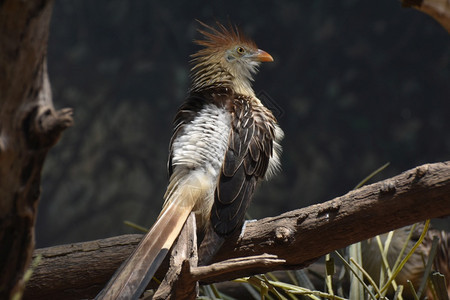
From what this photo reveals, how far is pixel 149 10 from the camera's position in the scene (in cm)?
463

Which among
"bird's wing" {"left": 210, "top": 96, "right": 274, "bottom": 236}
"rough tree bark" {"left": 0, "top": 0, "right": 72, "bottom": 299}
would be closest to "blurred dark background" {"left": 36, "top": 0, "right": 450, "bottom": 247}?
"bird's wing" {"left": 210, "top": 96, "right": 274, "bottom": 236}

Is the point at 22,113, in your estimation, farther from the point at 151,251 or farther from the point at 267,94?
the point at 267,94

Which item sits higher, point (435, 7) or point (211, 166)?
point (211, 166)

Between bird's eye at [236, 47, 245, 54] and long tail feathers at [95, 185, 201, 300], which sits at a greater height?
bird's eye at [236, 47, 245, 54]

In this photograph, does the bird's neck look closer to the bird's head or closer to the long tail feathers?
the bird's head

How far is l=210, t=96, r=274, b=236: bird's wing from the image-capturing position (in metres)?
1.94

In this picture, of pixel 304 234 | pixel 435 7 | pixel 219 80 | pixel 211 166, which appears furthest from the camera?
pixel 219 80

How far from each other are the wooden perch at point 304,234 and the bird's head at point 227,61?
3.01 feet

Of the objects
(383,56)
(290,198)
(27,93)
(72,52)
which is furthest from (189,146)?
(72,52)

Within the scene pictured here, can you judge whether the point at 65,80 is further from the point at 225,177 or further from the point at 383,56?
the point at 225,177

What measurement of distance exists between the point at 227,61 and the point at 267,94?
1.42 metres

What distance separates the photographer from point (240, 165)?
82.0 inches

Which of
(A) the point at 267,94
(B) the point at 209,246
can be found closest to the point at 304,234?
(B) the point at 209,246

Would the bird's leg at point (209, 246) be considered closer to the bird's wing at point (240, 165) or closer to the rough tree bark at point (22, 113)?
the bird's wing at point (240, 165)
